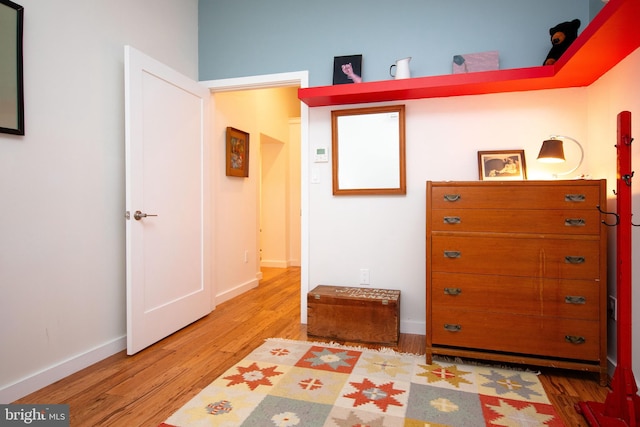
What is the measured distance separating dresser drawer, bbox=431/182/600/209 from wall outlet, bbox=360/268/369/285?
87 cm

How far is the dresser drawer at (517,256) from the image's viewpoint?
1973 mm

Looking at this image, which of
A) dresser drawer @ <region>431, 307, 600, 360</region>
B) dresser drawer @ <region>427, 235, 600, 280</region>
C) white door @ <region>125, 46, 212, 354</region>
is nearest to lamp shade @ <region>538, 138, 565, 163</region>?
dresser drawer @ <region>427, 235, 600, 280</region>

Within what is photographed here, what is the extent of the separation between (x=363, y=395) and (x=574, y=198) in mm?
1525

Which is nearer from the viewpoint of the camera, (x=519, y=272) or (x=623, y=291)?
(x=623, y=291)

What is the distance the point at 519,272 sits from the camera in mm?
2055

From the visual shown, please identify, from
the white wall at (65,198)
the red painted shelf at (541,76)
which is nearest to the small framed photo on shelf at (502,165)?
the red painted shelf at (541,76)

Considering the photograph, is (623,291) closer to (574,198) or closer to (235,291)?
(574,198)

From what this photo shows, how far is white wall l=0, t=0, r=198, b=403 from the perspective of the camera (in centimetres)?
184

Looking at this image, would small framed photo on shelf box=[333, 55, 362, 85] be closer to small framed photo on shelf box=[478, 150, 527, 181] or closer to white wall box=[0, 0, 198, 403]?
small framed photo on shelf box=[478, 150, 527, 181]

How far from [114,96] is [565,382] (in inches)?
Result: 125

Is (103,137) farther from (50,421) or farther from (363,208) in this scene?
(363,208)

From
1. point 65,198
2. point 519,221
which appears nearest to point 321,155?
point 519,221

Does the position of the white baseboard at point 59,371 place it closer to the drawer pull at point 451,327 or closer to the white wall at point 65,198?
the white wall at point 65,198

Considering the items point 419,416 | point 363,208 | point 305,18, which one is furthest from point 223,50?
point 419,416
